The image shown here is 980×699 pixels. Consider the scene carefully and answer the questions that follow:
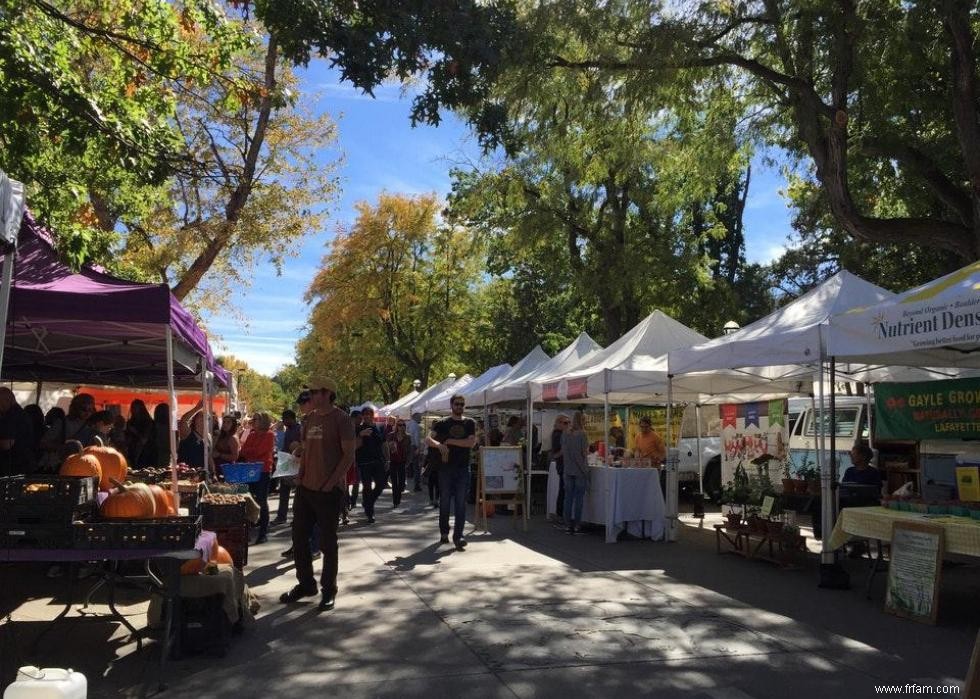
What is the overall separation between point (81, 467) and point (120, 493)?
2.05 feet

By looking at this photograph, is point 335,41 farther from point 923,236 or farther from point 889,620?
A: point 923,236

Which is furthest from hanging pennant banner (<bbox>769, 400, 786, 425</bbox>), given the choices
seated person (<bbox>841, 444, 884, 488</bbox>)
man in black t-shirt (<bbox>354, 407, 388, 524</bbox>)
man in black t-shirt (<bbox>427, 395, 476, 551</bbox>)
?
man in black t-shirt (<bbox>354, 407, 388, 524</bbox>)

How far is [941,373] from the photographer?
1141cm

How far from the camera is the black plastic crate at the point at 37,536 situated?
459 centimetres

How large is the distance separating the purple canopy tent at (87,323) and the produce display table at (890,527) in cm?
600

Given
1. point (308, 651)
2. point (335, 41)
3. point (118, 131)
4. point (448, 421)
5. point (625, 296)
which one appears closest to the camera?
point (308, 651)

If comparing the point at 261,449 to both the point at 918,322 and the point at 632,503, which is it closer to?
the point at 632,503

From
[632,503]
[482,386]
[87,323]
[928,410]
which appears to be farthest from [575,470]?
[482,386]

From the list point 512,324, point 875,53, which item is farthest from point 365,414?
point 512,324

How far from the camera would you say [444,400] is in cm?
2238

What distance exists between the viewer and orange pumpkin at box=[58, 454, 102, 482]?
5656 millimetres

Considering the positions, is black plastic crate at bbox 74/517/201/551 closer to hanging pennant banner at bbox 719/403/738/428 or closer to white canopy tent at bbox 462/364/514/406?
hanging pennant banner at bbox 719/403/738/428

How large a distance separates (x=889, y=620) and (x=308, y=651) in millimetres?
4654

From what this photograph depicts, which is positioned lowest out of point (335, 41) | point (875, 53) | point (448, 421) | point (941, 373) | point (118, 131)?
point (448, 421)
